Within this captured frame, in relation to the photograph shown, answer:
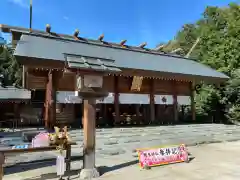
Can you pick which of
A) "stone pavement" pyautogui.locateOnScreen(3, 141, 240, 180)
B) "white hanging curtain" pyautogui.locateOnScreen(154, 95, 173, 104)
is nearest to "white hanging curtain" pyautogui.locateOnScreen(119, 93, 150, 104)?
"white hanging curtain" pyautogui.locateOnScreen(154, 95, 173, 104)

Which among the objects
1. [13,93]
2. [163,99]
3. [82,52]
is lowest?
[163,99]

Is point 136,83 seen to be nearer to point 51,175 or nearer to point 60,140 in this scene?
point 60,140

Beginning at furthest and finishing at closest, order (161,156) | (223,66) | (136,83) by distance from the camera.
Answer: (223,66) < (136,83) < (161,156)

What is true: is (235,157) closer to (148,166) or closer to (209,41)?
(148,166)

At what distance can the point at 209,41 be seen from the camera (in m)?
24.3

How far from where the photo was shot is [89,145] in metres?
6.04

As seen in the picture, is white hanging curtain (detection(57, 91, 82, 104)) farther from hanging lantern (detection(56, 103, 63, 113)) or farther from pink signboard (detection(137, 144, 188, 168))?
pink signboard (detection(137, 144, 188, 168))

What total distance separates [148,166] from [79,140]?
4231 millimetres

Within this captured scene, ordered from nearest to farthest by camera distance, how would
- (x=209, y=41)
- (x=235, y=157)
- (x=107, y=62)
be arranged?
(x=107, y=62) < (x=235, y=157) < (x=209, y=41)

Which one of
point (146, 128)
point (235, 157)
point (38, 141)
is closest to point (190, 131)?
point (146, 128)

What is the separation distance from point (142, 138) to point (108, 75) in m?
4.10

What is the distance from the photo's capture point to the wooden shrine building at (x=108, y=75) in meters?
11.2

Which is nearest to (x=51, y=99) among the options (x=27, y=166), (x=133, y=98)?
(x=133, y=98)

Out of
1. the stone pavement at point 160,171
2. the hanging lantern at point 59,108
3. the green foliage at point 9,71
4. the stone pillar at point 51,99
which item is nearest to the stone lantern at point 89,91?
the stone pavement at point 160,171
